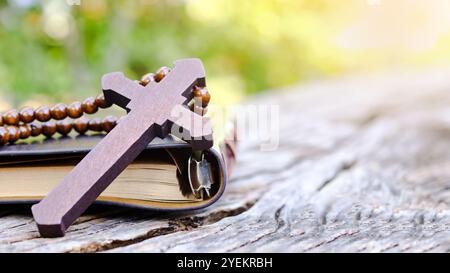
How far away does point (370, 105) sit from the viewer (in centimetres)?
288

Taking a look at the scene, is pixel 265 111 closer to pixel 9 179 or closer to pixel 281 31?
pixel 9 179

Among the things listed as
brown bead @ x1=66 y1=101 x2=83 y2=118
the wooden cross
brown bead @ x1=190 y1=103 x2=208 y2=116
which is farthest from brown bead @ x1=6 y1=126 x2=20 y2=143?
brown bead @ x1=190 y1=103 x2=208 y2=116

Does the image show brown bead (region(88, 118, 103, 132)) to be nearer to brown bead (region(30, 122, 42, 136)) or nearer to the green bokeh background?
brown bead (region(30, 122, 42, 136))

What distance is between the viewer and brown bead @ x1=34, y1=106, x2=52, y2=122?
1100 mm

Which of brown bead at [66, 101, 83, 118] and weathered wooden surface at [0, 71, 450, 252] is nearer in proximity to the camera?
weathered wooden surface at [0, 71, 450, 252]

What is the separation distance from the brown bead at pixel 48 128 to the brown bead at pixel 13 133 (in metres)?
0.07

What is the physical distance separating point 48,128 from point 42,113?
6cm

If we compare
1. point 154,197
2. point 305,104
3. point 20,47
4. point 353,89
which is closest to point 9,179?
point 154,197

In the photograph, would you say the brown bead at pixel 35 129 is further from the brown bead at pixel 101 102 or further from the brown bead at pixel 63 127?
the brown bead at pixel 101 102

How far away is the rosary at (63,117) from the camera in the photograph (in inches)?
40.9

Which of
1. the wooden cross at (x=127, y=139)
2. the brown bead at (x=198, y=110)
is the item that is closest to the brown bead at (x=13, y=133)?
the wooden cross at (x=127, y=139)

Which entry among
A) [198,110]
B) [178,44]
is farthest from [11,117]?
[178,44]

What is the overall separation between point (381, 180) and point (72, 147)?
0.80m

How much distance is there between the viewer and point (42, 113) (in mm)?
1100
